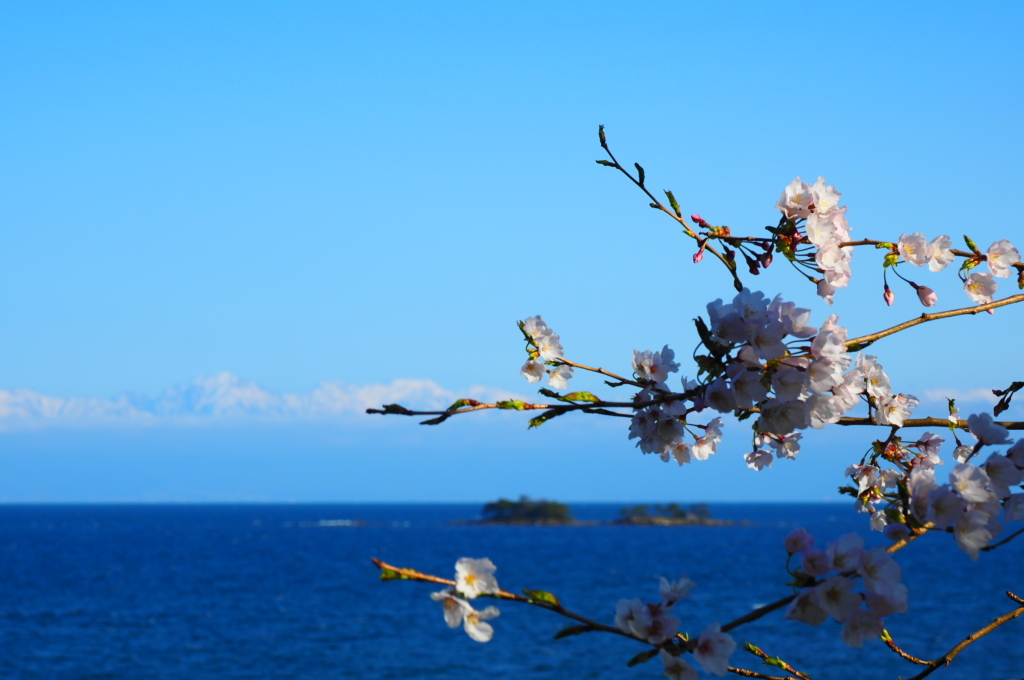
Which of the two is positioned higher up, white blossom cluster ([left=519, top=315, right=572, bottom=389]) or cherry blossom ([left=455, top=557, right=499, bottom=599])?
white blossom cluster ([left=519, top=315, right=572, bottom=389])

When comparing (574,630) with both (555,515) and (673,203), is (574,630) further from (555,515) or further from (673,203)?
(555,515)

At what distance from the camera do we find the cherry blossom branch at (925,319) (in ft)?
6.91

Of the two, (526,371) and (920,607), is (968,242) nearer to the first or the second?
(526,371)

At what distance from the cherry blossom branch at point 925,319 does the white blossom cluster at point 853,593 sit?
→ 1.97 ft

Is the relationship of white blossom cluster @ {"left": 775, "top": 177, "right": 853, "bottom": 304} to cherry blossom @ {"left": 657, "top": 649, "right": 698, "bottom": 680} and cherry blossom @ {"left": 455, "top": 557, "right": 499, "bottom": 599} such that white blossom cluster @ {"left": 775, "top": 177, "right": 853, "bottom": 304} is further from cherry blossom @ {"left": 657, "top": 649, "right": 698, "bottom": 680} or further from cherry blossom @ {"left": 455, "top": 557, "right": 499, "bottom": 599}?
cherry blossom @ {"left": 455, "top": 557, "right": 499, "bottom": 599}

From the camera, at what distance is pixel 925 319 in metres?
2.32

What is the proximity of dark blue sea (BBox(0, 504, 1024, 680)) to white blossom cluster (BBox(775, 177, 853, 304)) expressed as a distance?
26.0 meters

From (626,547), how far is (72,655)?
6214cm

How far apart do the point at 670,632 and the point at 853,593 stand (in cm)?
32

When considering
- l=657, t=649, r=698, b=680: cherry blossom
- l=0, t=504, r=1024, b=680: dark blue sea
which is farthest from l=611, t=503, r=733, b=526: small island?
l=657, t=649, r=698, b=680: cherry blossom

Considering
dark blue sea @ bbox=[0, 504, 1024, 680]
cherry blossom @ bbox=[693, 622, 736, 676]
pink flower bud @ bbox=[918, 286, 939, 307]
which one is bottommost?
dark blue sea @ bbox=[0, 504, 1024, 680]

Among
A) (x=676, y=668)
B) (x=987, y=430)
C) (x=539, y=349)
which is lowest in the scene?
(x=676, y=668)

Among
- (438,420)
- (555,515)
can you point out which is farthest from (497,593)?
(555,515)

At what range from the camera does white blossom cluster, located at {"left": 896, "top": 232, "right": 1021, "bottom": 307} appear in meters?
2.50
